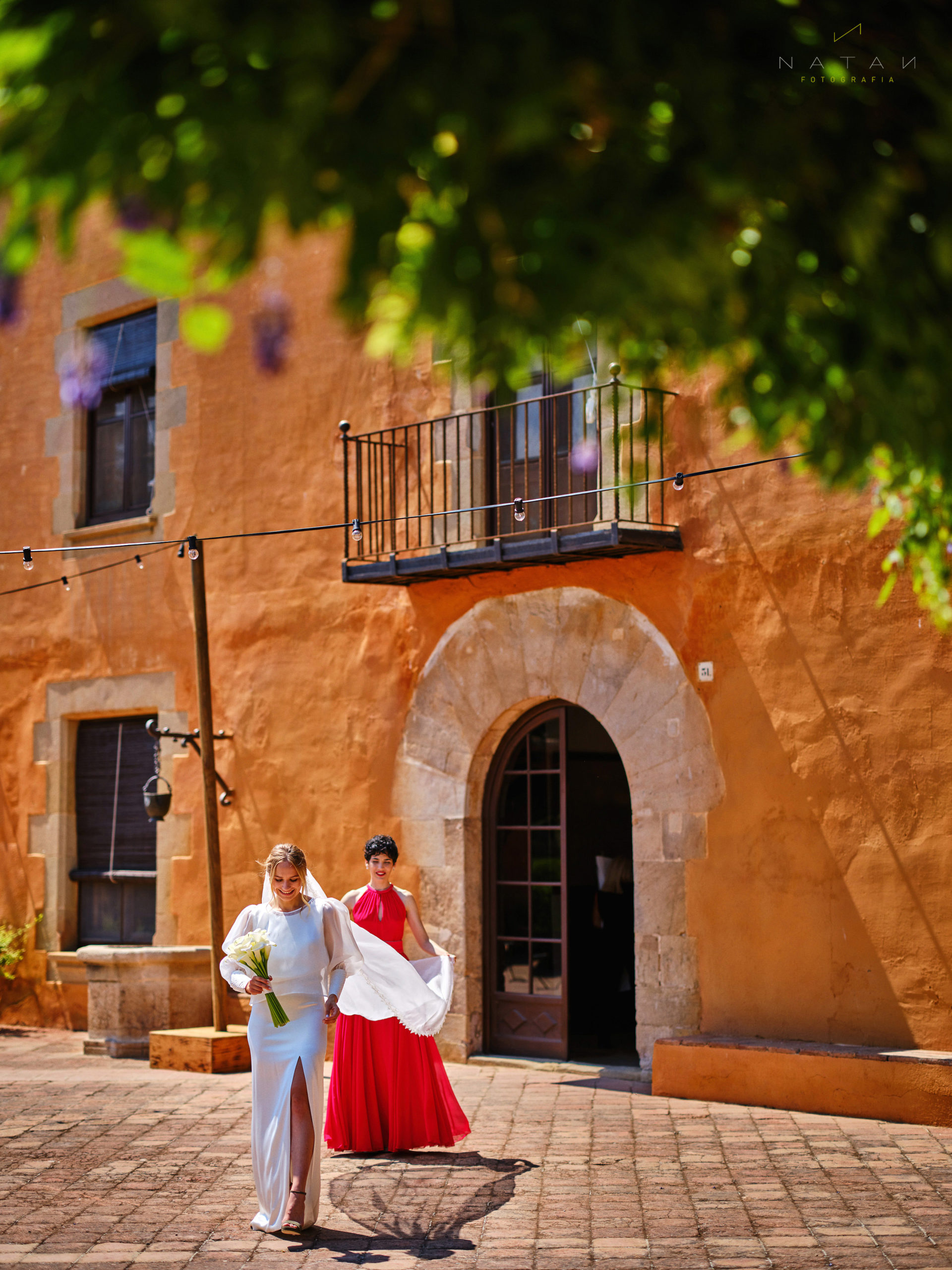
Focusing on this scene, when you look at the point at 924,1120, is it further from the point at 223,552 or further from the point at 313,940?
the point at 223,552

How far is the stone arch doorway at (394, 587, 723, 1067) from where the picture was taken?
902 centimetres

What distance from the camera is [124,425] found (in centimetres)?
1303

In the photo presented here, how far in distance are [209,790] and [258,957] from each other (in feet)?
13.7

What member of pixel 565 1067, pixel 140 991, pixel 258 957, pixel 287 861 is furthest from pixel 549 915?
pixel 258 957

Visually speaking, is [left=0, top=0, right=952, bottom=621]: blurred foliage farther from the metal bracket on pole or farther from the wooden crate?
the metal bracket on pole

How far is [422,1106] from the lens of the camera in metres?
7.27

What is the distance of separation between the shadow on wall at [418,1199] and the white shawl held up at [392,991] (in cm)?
64

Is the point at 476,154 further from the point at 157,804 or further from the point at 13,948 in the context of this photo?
the point at 13,948

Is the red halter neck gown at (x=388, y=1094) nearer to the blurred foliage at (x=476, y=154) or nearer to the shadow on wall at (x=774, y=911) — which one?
the shadow on wall at (x=774, y=911)

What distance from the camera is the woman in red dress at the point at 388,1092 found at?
727 cm

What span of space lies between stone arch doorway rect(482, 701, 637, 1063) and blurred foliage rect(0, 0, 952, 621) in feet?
24.9

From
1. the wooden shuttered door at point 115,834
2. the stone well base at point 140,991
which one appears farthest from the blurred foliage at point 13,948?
the stone well base at point 140,991

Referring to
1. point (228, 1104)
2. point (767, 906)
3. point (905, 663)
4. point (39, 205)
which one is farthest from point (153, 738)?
point (39, 205)

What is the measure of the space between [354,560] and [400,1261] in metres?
5.71
